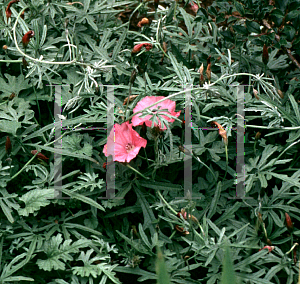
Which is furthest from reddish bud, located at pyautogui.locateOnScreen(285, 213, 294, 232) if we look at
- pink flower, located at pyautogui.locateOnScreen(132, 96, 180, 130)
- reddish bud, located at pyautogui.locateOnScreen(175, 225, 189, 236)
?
pink flower, located at pyautogui.locateOnScreen(132, 96, 180, 130)

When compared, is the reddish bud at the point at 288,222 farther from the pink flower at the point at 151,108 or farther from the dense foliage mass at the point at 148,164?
the pink flower at the point at 151,108

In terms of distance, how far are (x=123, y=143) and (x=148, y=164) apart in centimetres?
12

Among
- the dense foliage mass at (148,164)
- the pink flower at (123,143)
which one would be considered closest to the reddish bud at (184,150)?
the dense foliage mass at (148,164)

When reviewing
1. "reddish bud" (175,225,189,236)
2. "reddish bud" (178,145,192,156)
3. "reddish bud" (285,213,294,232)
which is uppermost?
"reddish bud" (178,145,192,156)

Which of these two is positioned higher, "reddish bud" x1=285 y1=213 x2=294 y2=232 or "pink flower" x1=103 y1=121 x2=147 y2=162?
"pink flower" x1=103 y1=121 x2=147 y2=162

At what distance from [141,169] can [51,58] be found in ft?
1.93

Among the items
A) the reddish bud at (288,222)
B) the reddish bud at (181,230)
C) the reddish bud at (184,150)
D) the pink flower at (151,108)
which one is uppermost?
the pink flower at (151,108)

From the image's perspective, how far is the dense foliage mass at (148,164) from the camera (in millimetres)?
1360

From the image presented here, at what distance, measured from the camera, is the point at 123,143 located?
143cm

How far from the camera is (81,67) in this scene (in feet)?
5.54

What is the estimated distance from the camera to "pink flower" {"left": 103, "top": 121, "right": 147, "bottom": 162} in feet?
4.59

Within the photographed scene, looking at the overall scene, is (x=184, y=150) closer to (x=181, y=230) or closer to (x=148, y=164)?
(x=148, y=164)

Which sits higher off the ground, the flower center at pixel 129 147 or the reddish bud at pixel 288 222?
the flower center at pixel 129 147

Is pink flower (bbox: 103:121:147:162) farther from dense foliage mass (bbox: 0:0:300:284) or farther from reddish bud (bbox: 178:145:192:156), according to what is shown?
reddish bud (bbox: 178:145:192:156)
